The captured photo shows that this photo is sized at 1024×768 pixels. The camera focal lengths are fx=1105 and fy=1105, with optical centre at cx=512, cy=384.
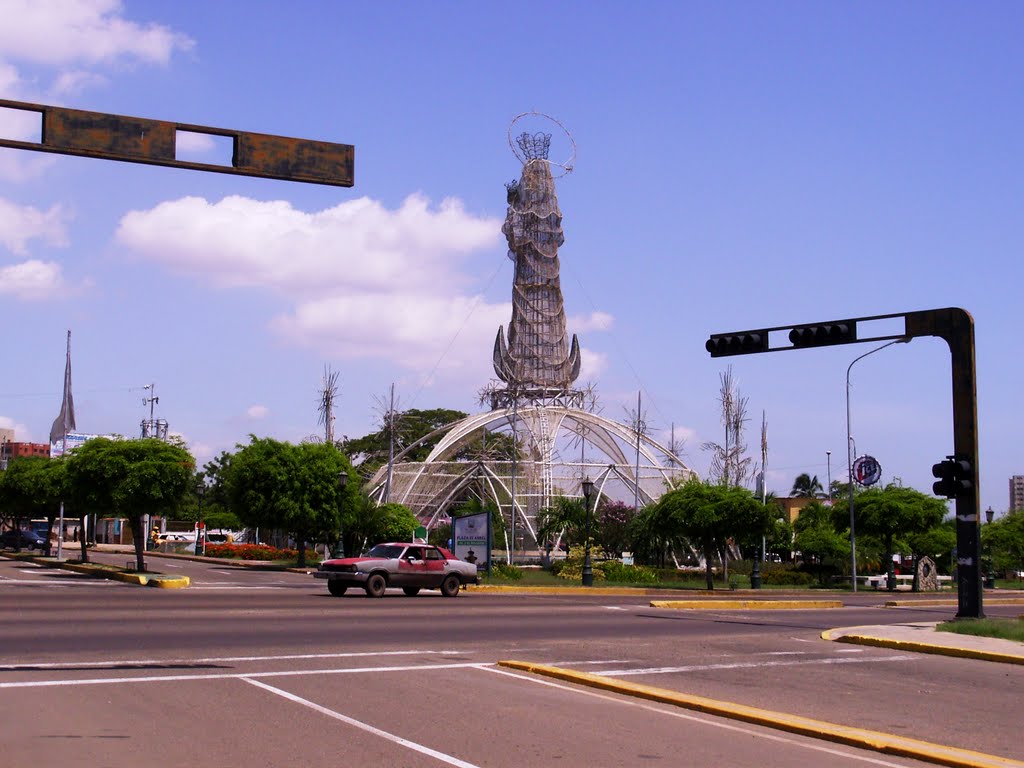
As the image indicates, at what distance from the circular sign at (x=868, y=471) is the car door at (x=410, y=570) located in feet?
92.5

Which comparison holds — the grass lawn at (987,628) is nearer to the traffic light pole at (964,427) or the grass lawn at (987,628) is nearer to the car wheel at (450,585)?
the traffic light pole at (964,427)

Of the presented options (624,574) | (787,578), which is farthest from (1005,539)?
(624,574)

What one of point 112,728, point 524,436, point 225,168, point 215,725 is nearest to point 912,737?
point 215,725

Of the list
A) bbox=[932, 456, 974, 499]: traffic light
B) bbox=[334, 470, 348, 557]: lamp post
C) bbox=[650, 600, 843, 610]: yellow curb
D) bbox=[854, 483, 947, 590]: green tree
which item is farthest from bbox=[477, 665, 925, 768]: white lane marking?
bbox=[854, 483, 947, 590]: green tree

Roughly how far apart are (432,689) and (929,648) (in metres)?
10.0

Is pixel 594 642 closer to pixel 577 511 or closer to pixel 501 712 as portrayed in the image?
pixel 501 712

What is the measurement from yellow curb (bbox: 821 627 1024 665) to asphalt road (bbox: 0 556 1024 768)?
336mm

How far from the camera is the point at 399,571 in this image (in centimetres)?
3070

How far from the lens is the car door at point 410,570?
1210 inches

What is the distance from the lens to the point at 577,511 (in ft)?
208

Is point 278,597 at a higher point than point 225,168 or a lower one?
lower

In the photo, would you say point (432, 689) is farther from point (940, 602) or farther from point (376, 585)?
point (940, 602)

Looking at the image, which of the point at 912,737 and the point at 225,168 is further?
the point at 225,168

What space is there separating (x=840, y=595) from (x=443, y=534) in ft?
99.3
